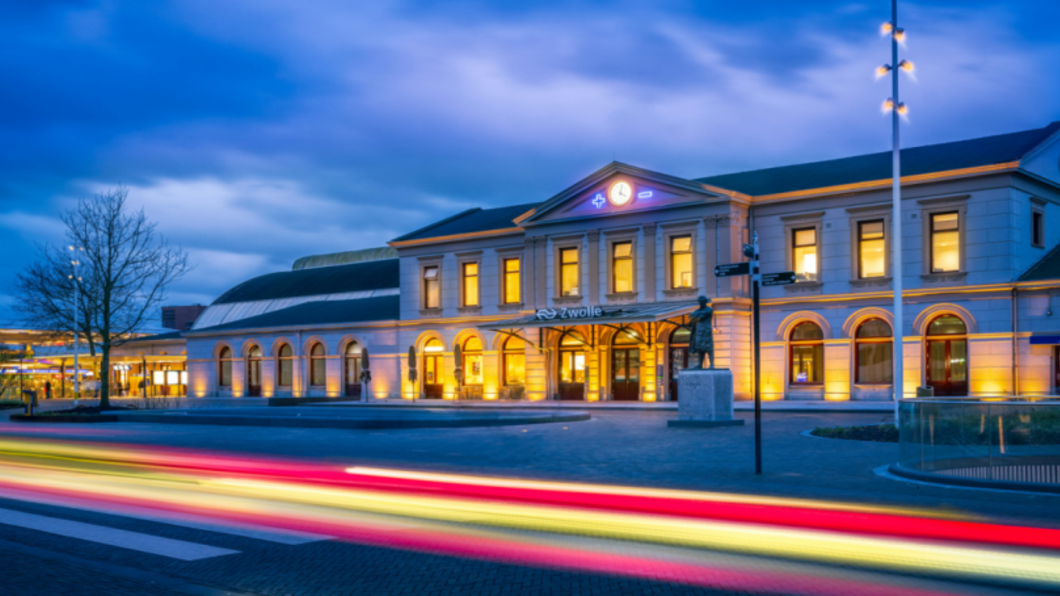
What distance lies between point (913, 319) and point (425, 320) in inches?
955

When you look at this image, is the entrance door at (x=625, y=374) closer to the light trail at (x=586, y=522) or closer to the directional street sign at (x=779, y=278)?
the directional street sign at (x=779, y=278)

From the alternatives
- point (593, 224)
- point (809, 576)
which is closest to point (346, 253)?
point (593, 224)

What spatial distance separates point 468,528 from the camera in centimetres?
969

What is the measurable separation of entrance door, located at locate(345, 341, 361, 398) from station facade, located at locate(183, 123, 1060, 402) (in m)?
0.08

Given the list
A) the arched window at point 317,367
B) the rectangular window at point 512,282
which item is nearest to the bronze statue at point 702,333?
the rectangular window at point 512,282

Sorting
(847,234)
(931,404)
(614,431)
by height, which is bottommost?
(614,431)

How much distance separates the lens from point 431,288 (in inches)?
2030

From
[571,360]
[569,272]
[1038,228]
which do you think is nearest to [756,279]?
[1038,228]

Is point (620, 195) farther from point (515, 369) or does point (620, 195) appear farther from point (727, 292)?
point (515, 369)

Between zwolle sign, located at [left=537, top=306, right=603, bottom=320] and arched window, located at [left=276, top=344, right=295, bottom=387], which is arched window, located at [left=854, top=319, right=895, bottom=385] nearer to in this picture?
zwolle sign, located at [left=537, top=306, right=603, bottom=320]

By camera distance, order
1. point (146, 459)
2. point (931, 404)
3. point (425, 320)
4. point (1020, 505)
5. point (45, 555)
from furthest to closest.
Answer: point (425, 320) < point (146, 459) < point (931, 404) < point (1020, 505) < point (45, 555)

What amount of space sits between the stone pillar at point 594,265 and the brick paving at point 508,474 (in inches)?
605

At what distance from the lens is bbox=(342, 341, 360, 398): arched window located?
5322 centimetres

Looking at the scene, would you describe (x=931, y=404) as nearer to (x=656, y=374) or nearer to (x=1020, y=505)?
(x=1020, y=505)
